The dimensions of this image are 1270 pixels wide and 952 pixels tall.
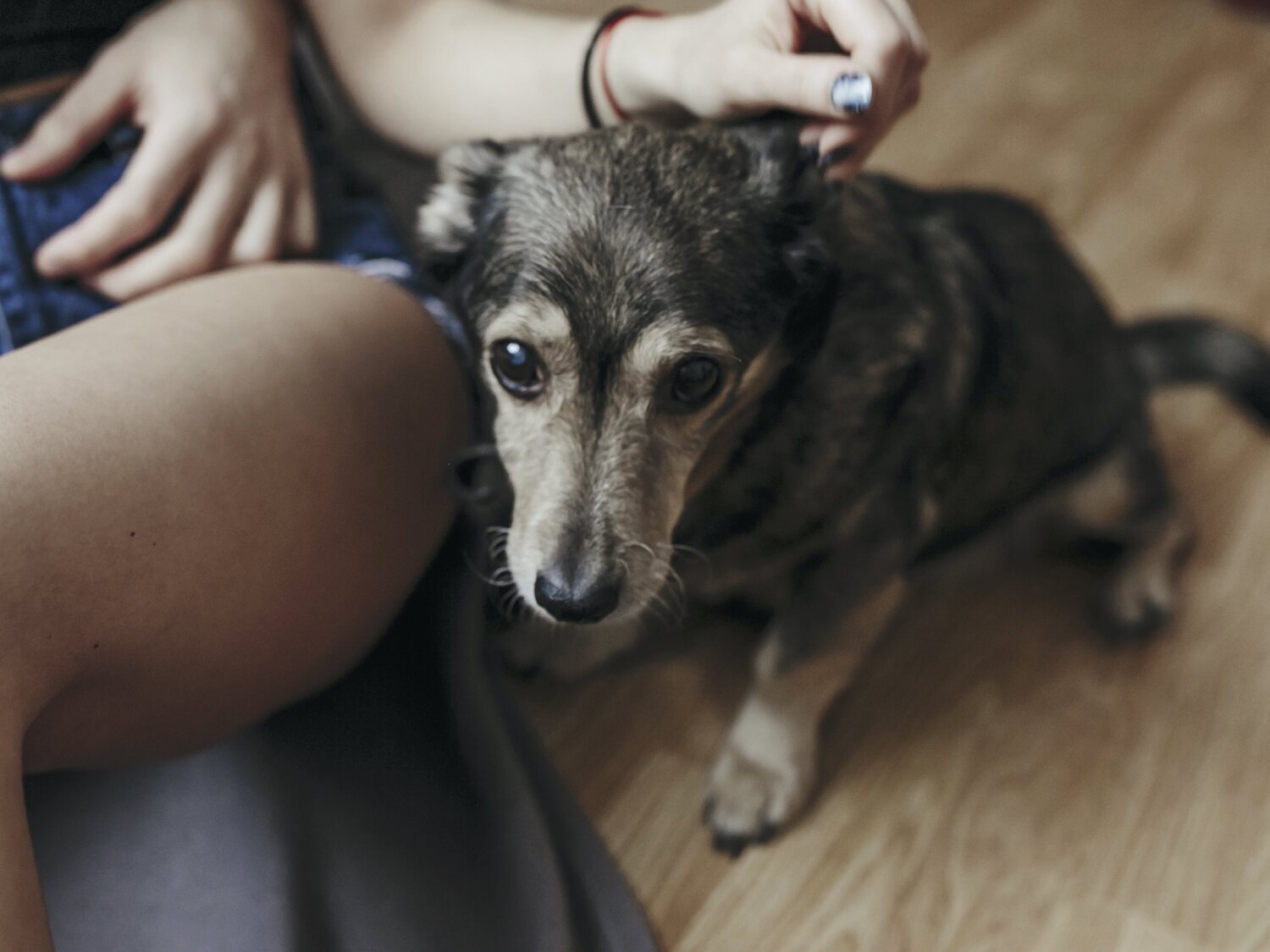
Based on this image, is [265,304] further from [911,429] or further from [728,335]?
[911,429]

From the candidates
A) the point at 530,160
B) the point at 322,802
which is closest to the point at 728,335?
the point at 530,160

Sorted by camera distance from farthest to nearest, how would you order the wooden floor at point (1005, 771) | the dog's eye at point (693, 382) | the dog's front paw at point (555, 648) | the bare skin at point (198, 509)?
the dog's front paw at point (555, 648), the wooden floor at point (1005, 771), the dog's eye at point (693, 382), the bare skin at point (198, 509)

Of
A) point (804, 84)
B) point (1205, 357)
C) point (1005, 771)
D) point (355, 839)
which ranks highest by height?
point (804, 84)

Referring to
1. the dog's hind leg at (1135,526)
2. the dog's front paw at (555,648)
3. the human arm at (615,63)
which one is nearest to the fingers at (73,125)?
the human arm at (615,63)

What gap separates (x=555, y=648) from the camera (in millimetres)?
1531

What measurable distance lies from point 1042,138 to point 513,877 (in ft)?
7.36

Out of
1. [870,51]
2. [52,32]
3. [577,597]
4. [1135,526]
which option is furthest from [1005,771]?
[52,32]

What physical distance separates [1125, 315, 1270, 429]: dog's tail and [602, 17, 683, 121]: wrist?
100 cm

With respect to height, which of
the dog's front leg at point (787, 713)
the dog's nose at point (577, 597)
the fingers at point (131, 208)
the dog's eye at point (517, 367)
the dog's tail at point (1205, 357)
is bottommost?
the dog's front leg at point (787, 713)

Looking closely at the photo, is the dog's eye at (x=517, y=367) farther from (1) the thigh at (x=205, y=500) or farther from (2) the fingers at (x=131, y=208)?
(2) the fingers at (x=131, y=208)

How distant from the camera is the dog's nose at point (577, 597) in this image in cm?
101

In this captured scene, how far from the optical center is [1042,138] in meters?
2.62

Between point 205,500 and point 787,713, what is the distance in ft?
2.62

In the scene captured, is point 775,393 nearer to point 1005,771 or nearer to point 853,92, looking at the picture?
point 853,92
